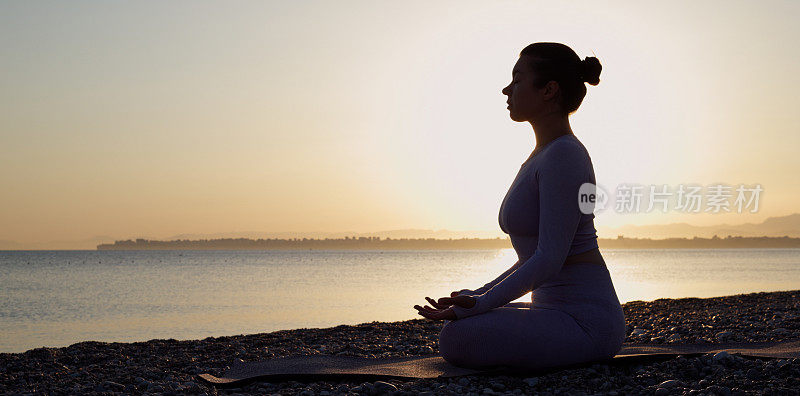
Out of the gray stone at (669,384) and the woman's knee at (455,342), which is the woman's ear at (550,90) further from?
the gray stone at (669,384)

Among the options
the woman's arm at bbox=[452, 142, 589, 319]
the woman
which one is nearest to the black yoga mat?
the woman

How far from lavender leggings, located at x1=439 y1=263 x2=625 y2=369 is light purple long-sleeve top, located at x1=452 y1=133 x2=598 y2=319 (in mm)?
145

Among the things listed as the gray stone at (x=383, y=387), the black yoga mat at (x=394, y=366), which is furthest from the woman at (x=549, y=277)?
the gray stone at (x=383, y=387)

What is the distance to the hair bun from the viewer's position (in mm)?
4223

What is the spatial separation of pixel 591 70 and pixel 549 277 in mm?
1376

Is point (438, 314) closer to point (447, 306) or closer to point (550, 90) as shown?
point (447, 306)

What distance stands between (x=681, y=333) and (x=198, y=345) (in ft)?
20.4

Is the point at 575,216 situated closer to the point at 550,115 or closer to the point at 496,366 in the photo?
the point at 550,115

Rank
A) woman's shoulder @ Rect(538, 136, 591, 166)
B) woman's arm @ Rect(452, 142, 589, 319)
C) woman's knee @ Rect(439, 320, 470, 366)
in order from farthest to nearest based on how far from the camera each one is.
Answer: woman's knee @ Rect(439, 320, 470, 366), woman's shoulder @ Rect(538, 136, 591, 166), woman's arm @ Rect(452, 142, 589, 319)

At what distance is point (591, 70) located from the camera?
4.23 m

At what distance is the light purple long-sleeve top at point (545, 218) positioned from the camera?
4.06m

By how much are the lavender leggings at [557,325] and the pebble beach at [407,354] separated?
145 mm

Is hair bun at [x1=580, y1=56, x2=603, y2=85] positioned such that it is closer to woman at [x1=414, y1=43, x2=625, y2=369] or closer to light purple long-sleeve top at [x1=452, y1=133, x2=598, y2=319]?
woman at [x1=414, y1=43, x2=625, y2=369]

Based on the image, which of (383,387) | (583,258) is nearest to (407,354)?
(383,387)
